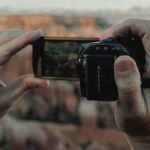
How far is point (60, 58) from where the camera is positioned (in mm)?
1137

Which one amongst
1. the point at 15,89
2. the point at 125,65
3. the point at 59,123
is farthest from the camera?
the point at 59,123

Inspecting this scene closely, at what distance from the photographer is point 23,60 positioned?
2.49 metres

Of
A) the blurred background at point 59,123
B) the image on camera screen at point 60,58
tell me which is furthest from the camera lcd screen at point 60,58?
the blurred background at point 59,123

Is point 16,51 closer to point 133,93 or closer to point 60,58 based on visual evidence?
point 60,58

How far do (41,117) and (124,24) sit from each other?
178 cm

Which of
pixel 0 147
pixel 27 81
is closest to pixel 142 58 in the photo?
pixel 27 81

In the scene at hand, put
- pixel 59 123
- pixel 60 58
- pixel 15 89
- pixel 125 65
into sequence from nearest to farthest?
pixel 125 65 → pixel 60 58 → pixel 15 89 → pixel 59 123

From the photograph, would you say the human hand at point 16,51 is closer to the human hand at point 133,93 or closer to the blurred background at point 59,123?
the human hand at point 133,93

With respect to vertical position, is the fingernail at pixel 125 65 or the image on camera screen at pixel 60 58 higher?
the fingernail at pixel 125 65

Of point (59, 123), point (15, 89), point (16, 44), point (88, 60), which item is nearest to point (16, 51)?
point (16, 44)

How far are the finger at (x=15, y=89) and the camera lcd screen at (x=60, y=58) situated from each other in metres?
0.03

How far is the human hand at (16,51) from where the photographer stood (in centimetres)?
113

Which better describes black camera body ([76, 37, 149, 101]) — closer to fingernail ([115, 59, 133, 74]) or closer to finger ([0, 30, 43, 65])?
fingernail ([115, 59, 133, 74])

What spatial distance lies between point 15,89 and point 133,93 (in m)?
0.39
